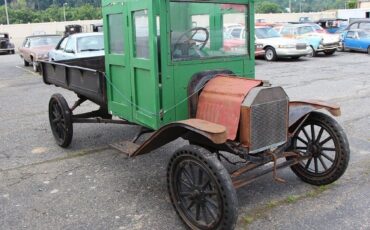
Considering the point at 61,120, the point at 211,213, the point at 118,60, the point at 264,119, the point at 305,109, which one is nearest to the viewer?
the point at 211,213

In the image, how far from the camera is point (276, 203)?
4.51m

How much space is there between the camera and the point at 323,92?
11.0 m

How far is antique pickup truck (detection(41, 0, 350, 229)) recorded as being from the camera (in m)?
3.92

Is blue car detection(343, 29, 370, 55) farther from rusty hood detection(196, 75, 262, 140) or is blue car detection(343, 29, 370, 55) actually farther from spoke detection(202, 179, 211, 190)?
spoke detection(202, 179, 211, 190)

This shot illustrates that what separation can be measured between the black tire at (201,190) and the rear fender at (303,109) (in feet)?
4.53

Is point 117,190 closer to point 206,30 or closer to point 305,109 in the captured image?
point 206,30

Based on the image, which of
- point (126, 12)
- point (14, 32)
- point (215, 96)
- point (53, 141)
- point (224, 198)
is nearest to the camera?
point (224, 198)

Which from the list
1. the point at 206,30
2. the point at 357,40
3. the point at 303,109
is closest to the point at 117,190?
the point at 206,30

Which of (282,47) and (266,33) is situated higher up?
(266,33)

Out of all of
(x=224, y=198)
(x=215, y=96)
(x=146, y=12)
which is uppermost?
(x=146, y=12)

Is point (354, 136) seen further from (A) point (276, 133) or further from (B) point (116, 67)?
(B) point (116, 67)

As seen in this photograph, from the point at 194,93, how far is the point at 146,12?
3.15ft

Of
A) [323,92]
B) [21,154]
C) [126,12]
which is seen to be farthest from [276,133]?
[323,92]

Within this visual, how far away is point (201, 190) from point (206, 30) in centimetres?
186
